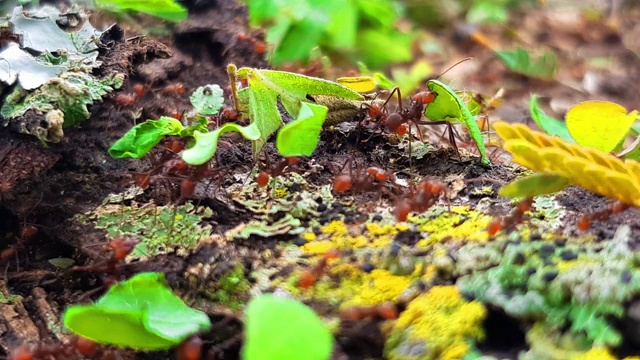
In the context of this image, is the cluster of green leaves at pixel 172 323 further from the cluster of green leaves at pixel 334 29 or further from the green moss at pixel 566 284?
the cluster of green leaves at pixel 334 29

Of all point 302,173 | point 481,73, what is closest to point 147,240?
point 302,173

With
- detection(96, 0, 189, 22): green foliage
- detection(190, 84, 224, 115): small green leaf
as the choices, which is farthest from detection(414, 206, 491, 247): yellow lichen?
detection(96, 0, 189, 22): green foliage

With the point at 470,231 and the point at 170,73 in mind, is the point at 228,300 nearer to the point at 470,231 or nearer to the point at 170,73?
the point at 470,231

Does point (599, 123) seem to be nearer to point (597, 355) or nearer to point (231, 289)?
point (597, 355)

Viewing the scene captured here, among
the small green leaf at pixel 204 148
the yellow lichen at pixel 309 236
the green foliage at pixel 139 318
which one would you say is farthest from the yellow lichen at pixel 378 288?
the small green leaf at pixel 204 148

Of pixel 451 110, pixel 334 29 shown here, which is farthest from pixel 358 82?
pixel 334 29
